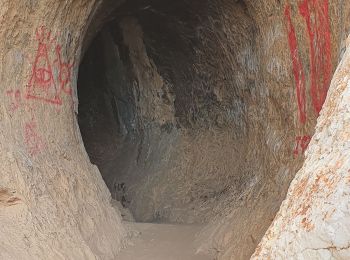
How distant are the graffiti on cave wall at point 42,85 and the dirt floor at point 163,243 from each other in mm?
1545

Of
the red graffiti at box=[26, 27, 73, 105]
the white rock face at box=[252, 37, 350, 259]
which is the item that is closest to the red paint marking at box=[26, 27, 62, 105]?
the red graffiti at box=[26, 27, 73, 105]

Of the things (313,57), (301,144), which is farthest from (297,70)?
(301,144)

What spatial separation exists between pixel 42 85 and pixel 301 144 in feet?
8.50

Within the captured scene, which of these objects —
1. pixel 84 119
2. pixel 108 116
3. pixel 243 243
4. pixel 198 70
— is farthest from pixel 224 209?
pixel 84 119

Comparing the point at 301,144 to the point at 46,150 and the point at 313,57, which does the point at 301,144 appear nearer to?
the point at 313,57

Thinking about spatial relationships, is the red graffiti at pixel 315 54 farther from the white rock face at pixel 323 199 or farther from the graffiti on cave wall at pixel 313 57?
the white rock face at pixel 323 199

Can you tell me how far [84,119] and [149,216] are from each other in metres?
4.91

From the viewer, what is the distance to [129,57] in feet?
31.4

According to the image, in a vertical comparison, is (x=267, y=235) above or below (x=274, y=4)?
below

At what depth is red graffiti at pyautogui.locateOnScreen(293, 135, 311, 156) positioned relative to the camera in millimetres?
4486

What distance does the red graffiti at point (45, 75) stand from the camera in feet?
16.6

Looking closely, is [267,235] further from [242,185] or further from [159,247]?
[242,185]

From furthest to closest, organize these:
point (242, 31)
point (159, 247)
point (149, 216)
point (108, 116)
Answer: point (108, 116) → point (149, 216) → point (242, 31) → point (159, 247)

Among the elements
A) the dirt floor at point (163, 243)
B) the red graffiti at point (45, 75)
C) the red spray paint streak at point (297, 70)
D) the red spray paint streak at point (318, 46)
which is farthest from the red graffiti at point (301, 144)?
the red graffiti at point (45, 75)
